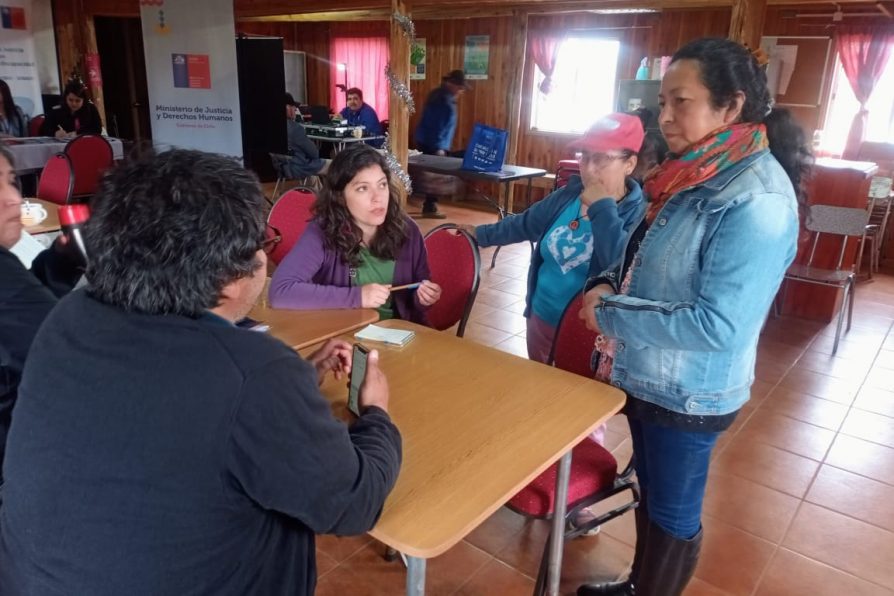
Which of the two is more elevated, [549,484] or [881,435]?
[549,484]

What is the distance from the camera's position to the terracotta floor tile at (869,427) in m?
2.93

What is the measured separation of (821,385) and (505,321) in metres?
1.83

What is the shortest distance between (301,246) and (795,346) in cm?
327

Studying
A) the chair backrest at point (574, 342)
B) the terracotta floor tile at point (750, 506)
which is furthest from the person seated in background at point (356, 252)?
the terracotta floor tile at point (750, 506)

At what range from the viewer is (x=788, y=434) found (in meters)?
2.94

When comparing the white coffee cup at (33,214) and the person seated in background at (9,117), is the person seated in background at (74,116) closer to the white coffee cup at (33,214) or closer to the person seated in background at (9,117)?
the person seated in background at (9,117)

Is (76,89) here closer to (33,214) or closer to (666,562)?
(33,214)

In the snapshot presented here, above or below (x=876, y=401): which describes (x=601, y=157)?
above

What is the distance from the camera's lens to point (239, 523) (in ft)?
2.85

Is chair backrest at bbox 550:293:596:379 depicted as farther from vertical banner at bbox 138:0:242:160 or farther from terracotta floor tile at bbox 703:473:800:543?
vertical banner at bbox 138:0:242:160

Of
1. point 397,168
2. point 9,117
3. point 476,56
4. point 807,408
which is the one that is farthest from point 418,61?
point 807,408

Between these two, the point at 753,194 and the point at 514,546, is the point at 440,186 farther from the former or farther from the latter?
the point at 753,194

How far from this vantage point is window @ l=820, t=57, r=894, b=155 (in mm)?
6293

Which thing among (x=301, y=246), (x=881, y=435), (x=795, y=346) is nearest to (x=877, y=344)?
(x=795, y=346)
